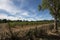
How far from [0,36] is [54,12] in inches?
861

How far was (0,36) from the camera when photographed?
8.62 metres

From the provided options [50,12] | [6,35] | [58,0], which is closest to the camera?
[6,35]

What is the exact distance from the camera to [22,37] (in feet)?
29.1

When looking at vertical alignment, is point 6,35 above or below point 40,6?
below

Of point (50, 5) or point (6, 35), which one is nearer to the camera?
point (6, 35)

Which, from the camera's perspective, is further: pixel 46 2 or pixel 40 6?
pixel 40 6

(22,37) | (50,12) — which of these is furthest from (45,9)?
(22,37)

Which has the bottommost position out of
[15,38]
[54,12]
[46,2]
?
[15,38]

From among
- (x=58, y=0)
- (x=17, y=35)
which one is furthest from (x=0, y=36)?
(x=58, y=0)

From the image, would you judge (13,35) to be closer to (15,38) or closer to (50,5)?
(15,38)

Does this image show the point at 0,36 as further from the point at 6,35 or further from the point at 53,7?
the point at 53,7

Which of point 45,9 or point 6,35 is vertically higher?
point 45,9

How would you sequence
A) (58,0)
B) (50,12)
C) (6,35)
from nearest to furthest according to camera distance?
(6,35) < (58,0) < (50,12)

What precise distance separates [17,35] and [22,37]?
29cm
